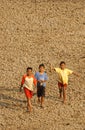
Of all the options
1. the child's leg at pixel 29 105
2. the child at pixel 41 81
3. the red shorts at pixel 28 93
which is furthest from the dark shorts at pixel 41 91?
the child's leg at pixel 29 105

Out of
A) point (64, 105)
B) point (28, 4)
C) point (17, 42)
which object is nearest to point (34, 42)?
point (17, 42)

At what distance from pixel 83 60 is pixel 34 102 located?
4287 millimetres

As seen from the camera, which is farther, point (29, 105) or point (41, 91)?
point (41, 91)

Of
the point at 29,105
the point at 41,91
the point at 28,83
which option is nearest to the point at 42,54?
the point at 41,91

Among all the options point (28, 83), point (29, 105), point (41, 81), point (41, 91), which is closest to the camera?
point (28, 83)

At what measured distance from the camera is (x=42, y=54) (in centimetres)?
2041

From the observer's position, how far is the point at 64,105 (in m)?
16.1

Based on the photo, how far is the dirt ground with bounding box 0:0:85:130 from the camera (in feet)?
50.0

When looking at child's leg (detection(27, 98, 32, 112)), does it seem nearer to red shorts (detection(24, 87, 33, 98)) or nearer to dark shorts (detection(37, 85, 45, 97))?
red shorts (detection(24, 87, 33, 98))

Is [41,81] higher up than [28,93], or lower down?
higher up

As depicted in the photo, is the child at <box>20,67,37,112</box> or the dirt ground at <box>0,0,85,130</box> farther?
the child at <box>20,67,37,112</box>

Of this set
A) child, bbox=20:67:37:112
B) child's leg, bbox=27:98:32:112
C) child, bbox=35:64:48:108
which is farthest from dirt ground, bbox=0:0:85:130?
child, bbox=20:67:37:112

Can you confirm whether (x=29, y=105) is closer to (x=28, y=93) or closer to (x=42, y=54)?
(x=28, y=93)

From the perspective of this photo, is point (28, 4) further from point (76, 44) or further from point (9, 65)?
point (9, 65)
